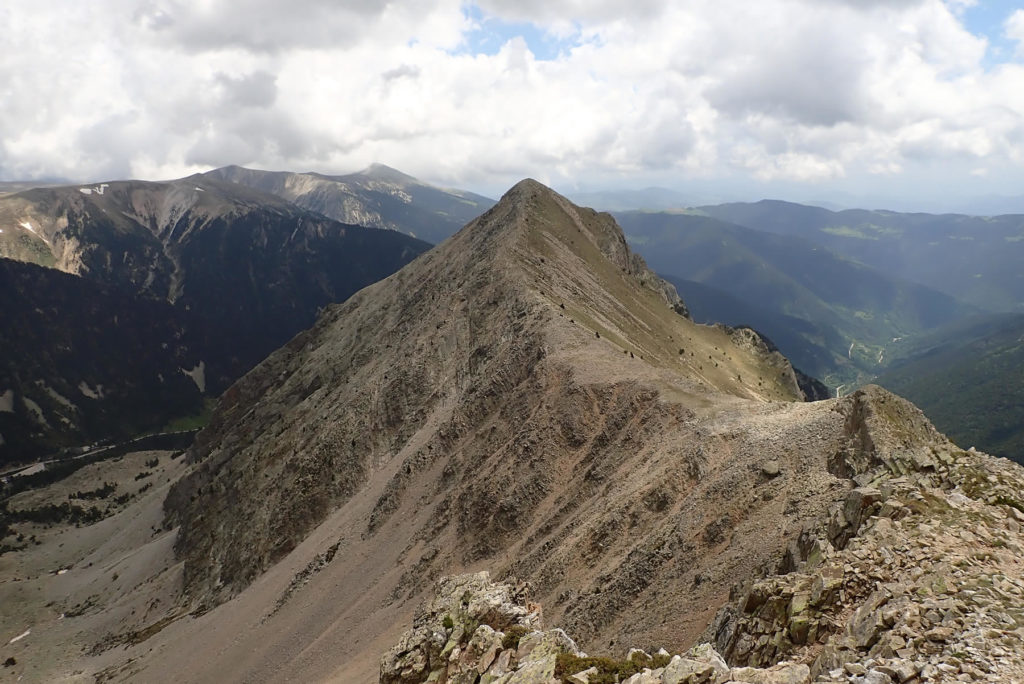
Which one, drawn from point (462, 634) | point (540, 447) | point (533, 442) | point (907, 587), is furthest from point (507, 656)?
point (533, 442)

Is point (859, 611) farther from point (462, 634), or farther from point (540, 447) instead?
point (540, 447)

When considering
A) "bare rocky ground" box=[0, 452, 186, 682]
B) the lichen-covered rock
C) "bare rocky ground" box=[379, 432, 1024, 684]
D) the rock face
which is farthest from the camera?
"bare rocky ground" box=[0, 452, 186, 682]

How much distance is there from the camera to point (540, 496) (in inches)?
2028

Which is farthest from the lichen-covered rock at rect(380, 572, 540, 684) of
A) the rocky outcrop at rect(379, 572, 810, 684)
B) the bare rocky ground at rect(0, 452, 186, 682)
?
the bare rocky ground at rect(0, 452, 186, 682)

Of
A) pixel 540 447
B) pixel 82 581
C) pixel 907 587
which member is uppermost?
pixel 907 587

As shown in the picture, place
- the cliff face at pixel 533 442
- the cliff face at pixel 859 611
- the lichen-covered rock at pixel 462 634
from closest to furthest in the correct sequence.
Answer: the cliff face at pixel 859 611 → the lichen-covered rock at pixel 462 634 → the cliff face at pixel 533 442

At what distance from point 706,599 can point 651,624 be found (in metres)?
3.29

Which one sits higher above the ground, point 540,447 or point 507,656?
point 540,447

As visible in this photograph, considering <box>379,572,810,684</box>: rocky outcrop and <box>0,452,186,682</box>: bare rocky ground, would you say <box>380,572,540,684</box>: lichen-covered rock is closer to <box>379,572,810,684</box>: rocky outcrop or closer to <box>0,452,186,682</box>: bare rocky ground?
<box>379,572,810,684</box>: rocky outcrop

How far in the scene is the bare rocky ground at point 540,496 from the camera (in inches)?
975

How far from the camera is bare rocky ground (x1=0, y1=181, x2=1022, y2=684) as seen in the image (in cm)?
2477

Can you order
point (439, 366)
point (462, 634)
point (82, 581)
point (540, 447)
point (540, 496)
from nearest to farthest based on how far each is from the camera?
point (462, 634)
point (540, 496)
point (540, 447)
point (439, 366)
point (82, 581)

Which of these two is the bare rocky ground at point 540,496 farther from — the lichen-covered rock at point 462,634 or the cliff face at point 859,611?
the lichen-covered rock at point 462,634

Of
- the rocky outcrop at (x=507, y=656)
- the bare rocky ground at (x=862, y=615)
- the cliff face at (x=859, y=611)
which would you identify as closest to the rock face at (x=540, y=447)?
the cliff face at (x=859, y=611)
